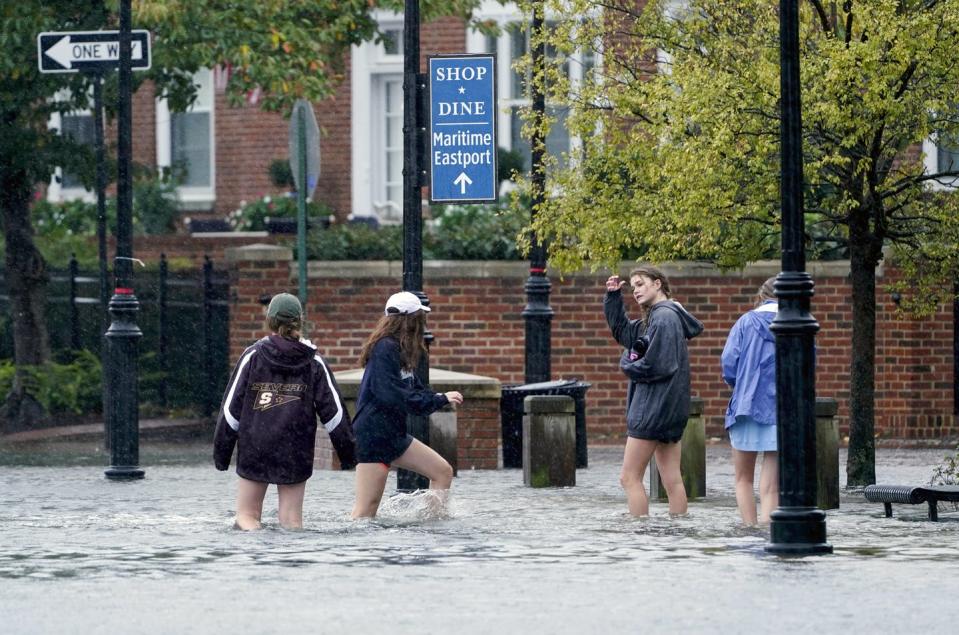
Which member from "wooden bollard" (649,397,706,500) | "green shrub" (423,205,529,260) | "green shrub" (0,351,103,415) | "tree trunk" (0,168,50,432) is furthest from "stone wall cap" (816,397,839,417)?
"tree trunk" (0,168,50,432)

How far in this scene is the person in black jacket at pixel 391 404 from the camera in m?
12.2

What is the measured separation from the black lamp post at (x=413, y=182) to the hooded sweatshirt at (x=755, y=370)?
289 cm

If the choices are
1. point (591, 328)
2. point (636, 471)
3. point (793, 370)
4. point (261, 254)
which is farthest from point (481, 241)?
point (793, 370)

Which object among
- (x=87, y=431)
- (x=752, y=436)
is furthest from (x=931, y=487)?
(x=87, y=431)

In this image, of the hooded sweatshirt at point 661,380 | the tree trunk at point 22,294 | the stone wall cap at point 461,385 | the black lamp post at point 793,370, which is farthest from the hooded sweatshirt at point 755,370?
the tree trunk at point 22,294

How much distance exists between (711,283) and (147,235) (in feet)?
31.2

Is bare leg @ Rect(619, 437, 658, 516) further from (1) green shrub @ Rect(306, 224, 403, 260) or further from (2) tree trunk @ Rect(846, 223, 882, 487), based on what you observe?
(1) green shrub @ Rect(306, 224, 403, 260)

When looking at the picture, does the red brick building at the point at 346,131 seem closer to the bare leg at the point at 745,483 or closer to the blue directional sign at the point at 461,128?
the blue directional sign at the point at 461,128

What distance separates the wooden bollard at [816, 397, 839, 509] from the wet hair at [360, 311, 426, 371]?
3.02 meters

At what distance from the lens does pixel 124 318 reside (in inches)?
648

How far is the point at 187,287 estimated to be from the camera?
2278 centimetres

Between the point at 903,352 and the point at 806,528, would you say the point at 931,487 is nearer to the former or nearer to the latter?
the point at 806,528

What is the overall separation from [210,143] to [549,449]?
1422 centimetres

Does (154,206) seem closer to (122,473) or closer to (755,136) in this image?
(122,473)
